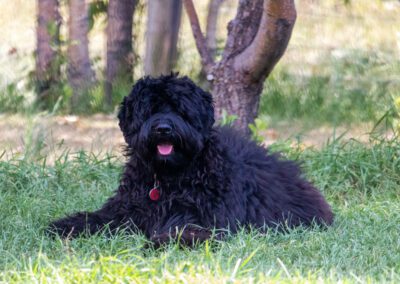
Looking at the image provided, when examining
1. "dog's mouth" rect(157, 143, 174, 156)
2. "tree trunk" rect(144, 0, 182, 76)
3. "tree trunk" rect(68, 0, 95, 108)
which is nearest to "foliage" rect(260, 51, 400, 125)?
"tree trunk" rect(144, 0, 182, 76)

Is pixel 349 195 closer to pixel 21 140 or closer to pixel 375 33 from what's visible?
pixel 21 140

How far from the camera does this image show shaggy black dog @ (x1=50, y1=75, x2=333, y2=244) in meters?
5.48

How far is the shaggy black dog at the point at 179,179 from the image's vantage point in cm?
548

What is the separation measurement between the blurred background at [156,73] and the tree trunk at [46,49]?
15 millimetres

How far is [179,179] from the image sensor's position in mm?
5703

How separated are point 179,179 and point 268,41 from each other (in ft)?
8.21

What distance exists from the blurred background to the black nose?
3122 millimetres

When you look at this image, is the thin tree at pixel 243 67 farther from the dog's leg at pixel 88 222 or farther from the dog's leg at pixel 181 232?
the dog's leg at pixel 181 232

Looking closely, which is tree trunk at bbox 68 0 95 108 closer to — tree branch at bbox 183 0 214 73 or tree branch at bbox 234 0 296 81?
tree branch at bbox 183 0 214 73

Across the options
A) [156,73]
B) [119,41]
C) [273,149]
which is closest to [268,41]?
→ [273,149]

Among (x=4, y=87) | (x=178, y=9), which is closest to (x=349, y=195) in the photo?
(x=178, y=9)

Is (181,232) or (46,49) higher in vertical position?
(46,49)

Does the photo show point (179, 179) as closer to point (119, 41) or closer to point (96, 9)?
point (119, 41)

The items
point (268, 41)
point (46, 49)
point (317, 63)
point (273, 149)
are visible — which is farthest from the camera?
point (317, 63)
